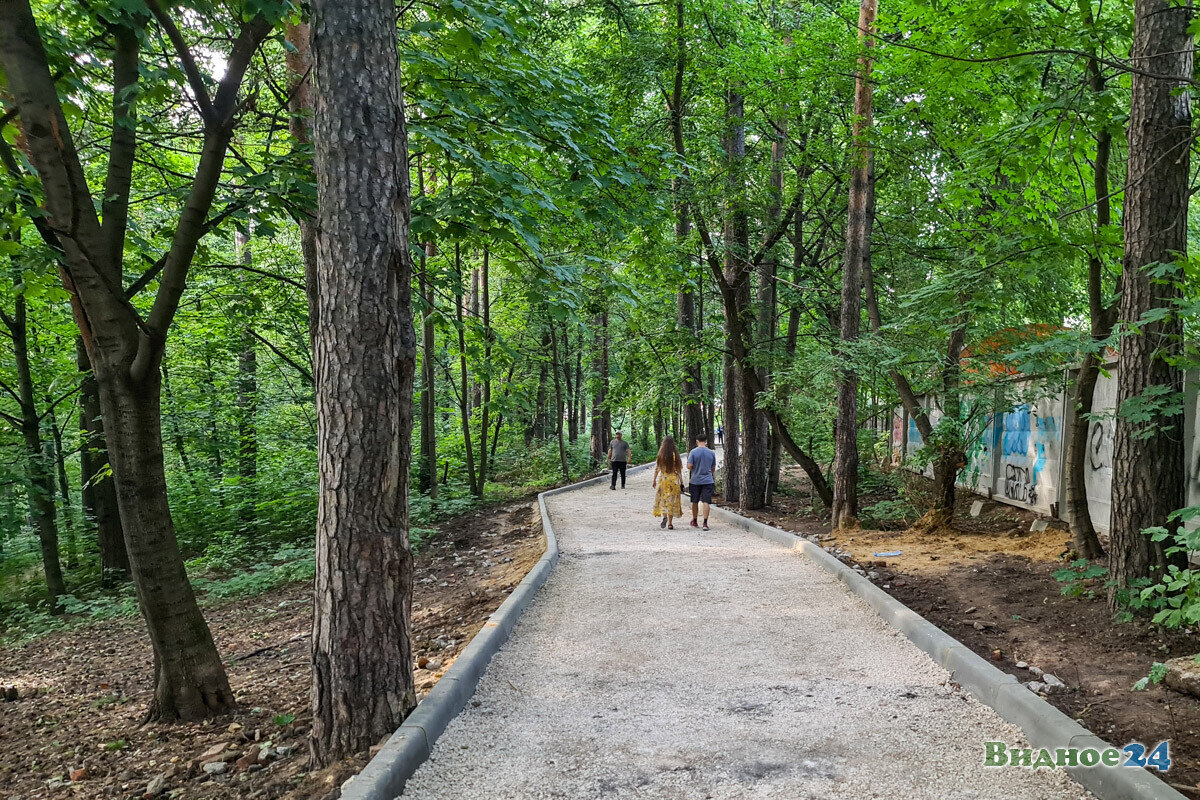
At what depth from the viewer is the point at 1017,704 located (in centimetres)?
397

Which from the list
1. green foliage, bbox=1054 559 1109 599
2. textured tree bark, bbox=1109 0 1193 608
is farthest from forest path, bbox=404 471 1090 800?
textured tree bark, bbox=1109 0 1193 608

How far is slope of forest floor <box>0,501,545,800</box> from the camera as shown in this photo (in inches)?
178

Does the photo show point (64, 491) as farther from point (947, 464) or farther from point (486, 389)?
point (947, 464)

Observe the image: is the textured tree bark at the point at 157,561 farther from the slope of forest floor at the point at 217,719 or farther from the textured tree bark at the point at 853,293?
the textured tree bark at the point at 853,293

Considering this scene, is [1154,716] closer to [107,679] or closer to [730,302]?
[107,679]

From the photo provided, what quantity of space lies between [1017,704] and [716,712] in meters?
1.68

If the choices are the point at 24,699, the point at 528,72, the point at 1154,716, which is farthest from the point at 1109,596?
the point at 24,699

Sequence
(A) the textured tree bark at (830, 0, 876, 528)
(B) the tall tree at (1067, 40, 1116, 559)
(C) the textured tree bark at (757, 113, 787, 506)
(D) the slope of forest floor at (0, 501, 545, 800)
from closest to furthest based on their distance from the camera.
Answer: (D) the slope of forest floor at (0, 501, 545, 800) < (B) the tall tree at (1067, 40, 1116, 559) < (A) the textured tree bark at (830, 0, 876, 528) < (C) the textured tree bark at (757, 113, 787, 506)

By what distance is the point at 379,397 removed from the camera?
160 inches

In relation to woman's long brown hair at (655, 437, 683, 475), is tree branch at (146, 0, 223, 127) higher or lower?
higher

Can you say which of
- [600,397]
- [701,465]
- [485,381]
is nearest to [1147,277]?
[701,465]

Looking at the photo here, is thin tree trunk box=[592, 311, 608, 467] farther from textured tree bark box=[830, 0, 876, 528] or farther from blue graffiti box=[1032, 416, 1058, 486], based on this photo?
blue graffiti box=[1032, 416, 1058, 486]

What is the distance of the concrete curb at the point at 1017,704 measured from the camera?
3039 mm

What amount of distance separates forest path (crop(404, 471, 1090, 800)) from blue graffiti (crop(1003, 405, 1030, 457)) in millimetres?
6193
